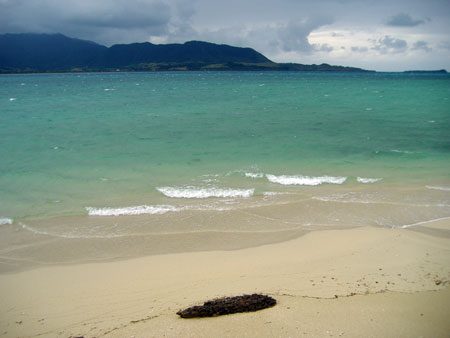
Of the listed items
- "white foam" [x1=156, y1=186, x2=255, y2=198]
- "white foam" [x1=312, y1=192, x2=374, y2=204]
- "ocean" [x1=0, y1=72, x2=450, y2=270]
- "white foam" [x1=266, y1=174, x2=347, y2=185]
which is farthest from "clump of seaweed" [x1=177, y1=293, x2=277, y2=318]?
"white foam" [x1=266, y1=174, x2=347, y2=185]

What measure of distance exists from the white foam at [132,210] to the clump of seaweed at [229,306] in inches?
224

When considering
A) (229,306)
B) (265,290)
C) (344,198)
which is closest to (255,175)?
(344,198)

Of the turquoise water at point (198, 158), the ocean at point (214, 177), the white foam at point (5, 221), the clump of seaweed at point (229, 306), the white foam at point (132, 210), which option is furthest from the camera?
the turquoise water at point (198, 158)

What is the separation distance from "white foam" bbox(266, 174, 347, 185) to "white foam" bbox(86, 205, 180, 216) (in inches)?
202

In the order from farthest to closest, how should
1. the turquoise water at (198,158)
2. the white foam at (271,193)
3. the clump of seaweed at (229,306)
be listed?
the turquoise water at (198,158)
the white foam at (271,193)
the clump of seaweed at (229,306)

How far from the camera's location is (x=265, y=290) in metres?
6.62

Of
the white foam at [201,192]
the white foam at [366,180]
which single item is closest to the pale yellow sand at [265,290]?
the white foam at [201,192]

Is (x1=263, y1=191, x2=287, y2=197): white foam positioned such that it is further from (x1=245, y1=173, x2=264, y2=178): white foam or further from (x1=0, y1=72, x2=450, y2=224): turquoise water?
(x1=245, y1=173, x2=264, y2=178): white foam

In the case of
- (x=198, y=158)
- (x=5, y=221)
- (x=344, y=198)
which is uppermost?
(x=198, y=158)

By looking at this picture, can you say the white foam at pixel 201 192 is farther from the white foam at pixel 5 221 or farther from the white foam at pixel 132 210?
the white foam at pixel 5 221

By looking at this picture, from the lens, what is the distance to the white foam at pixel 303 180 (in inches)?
552

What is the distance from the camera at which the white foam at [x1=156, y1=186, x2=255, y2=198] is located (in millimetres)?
12617

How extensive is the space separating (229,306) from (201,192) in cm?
734

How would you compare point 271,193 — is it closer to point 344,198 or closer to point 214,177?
point 344,198
